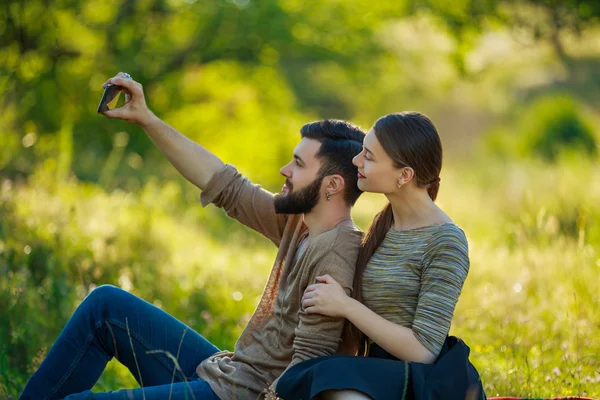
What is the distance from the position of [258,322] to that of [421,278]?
671mm

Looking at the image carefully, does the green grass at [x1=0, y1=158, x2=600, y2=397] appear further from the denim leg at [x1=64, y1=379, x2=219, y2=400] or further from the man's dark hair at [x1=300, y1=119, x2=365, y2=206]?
the man's dark hair at [x1=300, y1=119, x2=365, y2=206]

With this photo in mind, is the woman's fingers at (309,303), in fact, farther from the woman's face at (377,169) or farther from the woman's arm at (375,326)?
the woman's face at (377,169)

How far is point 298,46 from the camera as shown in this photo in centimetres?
1265

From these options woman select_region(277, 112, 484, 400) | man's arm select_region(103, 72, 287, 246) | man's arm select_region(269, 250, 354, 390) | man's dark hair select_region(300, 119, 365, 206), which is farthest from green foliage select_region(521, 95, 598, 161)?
man's arm select_region(269, 250, 354, 390)

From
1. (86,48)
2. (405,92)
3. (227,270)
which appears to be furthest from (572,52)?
(227,270)

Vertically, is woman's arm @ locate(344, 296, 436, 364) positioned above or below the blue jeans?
above

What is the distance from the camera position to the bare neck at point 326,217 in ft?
9.35

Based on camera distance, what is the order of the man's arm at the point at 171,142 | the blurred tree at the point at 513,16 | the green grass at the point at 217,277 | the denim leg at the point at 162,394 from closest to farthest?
the denim leg at the point at 162,394, the man's arm at the point at 171,142, the green grass at the point at 217,277, the blurred tree at the point at 513,16

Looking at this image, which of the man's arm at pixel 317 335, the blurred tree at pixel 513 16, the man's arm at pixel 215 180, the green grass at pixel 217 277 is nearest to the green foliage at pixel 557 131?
the blurred tree at pixel 513 16

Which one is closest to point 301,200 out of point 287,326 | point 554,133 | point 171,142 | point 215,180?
point 287,326

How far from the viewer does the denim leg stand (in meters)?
2.62

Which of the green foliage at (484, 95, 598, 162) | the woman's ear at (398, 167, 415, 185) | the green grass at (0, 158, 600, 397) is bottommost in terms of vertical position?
the green foliage at (484, 95, 598, 162)

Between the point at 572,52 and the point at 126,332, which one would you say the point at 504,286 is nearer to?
the point at 126,332

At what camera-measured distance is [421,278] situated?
255 centimetres
